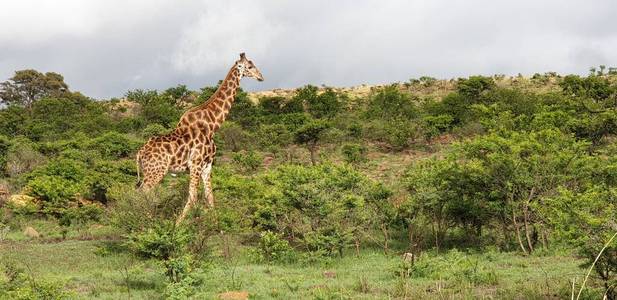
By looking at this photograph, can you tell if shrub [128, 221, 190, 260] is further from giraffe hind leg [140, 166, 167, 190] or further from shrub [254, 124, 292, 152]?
shrub [254, 124, 292, 152]

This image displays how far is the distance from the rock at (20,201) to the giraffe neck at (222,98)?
7.52 m

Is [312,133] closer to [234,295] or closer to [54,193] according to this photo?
[54,193]

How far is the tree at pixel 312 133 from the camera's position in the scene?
103ft

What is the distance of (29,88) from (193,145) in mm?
40012

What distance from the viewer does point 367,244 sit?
1520 centimetres

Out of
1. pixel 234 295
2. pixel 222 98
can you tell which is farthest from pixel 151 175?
pixel 234 295

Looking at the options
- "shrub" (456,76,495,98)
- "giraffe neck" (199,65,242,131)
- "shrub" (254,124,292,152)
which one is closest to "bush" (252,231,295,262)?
"giraffe neck" (199,65,242,131)

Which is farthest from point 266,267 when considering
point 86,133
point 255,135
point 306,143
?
point 86,133

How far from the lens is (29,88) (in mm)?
49031

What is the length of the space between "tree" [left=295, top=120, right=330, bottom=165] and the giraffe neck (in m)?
16.5

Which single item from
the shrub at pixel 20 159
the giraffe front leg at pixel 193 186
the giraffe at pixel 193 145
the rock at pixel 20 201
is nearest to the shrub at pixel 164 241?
the giraffe at pixel 193 145

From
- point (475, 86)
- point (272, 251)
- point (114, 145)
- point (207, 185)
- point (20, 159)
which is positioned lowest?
point (272, 251)

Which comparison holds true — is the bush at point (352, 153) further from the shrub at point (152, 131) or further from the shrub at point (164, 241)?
the shrub at point (164, 241)

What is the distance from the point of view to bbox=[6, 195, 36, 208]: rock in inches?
738
